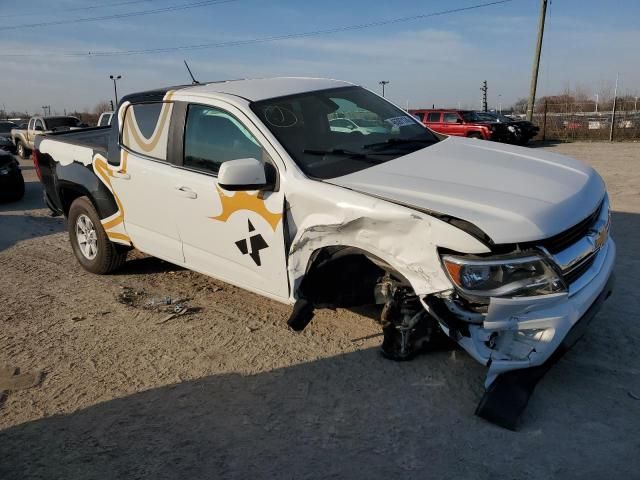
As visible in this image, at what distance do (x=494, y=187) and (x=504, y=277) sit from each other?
0.63 meters

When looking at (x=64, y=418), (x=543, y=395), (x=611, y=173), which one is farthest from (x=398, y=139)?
(x=611, y=173)

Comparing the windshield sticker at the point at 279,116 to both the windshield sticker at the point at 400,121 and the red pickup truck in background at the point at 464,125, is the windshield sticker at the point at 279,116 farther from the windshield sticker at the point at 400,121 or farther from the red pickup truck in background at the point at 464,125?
the red pickup truck in background at the point at 464,125

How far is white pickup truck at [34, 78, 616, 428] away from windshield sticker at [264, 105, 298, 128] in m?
0.02

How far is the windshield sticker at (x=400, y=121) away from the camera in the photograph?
4448 millimetres

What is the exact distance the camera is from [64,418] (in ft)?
10.4

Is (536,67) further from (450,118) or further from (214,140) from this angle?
(214,140)

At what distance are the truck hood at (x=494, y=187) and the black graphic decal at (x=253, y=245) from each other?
2.26 feet

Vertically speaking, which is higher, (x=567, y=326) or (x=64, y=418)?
(x=567, y=326)

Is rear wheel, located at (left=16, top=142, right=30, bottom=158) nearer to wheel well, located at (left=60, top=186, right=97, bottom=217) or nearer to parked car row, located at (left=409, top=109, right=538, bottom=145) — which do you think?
parked car row, located at (left=409, top=109, right=538, bottom=145)

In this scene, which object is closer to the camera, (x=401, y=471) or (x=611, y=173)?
(x=401, y=471)

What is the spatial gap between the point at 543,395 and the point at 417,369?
29.3 inches

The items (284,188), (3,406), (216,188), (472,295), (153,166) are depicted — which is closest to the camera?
(472,295)

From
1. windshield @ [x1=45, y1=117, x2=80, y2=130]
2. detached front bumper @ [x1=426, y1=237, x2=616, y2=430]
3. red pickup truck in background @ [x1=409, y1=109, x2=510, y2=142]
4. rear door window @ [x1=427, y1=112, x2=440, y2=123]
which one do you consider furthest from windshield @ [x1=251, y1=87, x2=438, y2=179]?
windshield @ [x1=45, y1=117, x2=80, y2=130]

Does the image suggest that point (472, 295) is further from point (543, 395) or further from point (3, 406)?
point (3, 406)
